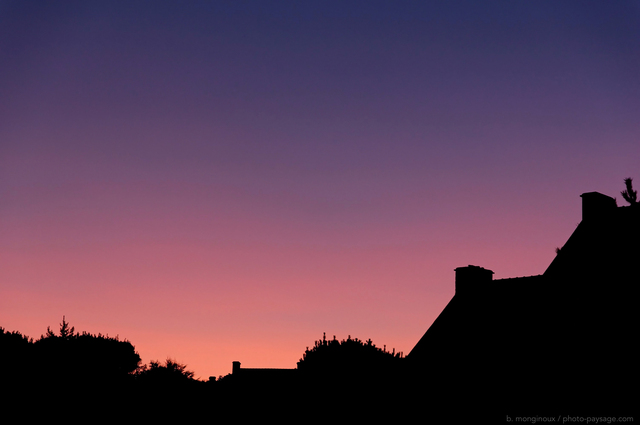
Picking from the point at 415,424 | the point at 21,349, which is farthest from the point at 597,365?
the point at 21,349

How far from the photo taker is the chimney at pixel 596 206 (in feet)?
97.8

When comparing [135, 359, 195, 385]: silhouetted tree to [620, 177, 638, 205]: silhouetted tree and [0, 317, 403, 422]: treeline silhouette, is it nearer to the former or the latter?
[0, 317, 403, 422]: treeline silhouette

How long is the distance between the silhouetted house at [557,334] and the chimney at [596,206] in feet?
0.15

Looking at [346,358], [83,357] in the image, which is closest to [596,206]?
[346,358]

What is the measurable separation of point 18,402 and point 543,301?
36879mm

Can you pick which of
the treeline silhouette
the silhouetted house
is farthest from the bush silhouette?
the silhouetted house

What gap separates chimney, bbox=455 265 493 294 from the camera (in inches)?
1416

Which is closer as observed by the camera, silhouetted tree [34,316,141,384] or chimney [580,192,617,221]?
chimney [580,192,617,221]

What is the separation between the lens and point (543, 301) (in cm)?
3020

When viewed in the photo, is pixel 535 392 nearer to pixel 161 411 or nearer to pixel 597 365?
pixel 597 365

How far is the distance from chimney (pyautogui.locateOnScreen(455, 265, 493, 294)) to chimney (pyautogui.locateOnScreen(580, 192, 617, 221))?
745cm

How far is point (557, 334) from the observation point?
28.4 metres

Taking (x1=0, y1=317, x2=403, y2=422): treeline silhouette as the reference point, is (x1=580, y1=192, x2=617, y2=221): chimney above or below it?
above

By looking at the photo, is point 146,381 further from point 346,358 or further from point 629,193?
point 629,193
